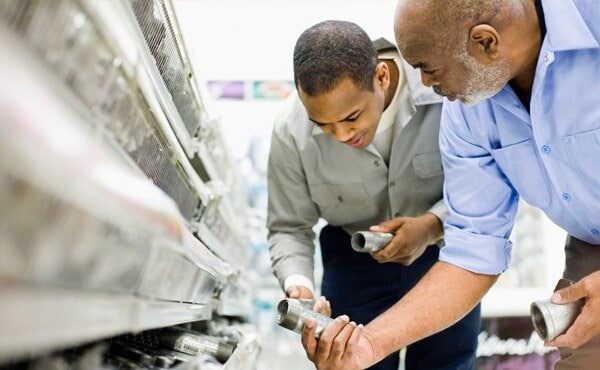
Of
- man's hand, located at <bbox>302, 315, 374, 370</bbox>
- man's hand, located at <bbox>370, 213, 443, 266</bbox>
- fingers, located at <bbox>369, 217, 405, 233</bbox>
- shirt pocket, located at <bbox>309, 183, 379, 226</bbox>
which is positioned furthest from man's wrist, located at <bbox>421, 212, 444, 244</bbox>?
man's hand, located at <bbox>302, 315, 374, 370</bbox>

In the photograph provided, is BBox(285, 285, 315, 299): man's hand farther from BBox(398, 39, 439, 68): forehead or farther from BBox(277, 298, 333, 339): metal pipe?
BBox(398, 39, 439, 68): forehead

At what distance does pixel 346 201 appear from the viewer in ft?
7.02

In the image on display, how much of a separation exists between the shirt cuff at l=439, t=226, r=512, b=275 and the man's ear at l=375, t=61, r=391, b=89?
502 millimetres

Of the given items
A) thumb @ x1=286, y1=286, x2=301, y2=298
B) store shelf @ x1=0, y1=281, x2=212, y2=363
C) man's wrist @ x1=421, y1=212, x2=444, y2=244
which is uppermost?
man's wrist @ x1=421, y1=212, x2=444, y2=244

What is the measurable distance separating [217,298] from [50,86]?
4.57 feet

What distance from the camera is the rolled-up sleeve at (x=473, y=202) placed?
1.74m

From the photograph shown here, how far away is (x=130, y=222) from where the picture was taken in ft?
2.32

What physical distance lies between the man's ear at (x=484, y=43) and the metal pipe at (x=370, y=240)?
611 millimetres

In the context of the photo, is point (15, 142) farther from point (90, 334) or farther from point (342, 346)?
point (342, 346)

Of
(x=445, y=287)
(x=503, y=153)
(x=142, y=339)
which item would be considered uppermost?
(x=503, y=153)

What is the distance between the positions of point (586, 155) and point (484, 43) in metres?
0.38

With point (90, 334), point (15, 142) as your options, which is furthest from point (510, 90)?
point (15, 142)

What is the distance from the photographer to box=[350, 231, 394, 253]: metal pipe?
181cm

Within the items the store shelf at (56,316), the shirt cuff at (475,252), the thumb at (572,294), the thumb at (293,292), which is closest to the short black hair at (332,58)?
the shirt cuff at (475,252)
